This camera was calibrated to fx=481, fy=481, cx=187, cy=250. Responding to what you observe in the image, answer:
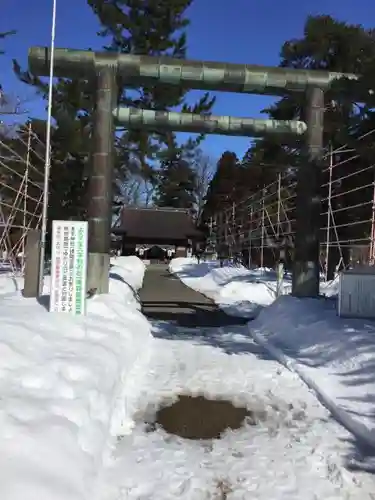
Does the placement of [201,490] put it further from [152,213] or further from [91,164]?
[152,213]

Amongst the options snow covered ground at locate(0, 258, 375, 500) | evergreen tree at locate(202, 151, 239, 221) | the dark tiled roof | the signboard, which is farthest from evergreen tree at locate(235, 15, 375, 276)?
the dark tiled roof

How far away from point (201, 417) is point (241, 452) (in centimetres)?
84

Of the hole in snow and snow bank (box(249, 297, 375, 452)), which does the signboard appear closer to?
the hole in snow

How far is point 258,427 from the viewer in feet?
13.6

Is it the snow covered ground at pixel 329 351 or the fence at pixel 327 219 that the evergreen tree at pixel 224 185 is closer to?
the fence at pixel 327 219

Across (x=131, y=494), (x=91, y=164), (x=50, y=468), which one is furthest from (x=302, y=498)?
(x=91, y=164)

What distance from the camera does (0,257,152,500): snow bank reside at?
263 cm

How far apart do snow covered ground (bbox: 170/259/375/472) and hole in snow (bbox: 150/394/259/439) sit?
913 mm

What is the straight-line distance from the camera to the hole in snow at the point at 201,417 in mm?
4066

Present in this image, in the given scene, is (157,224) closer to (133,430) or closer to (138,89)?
(138,89)

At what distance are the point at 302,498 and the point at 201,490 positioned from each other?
62cm

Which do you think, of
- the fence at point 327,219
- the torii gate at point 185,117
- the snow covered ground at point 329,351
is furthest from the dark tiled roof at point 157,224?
the torii gate at point 185,117

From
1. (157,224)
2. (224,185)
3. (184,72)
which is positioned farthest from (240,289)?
(157,224)

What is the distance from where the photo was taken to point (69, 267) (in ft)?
22.5
